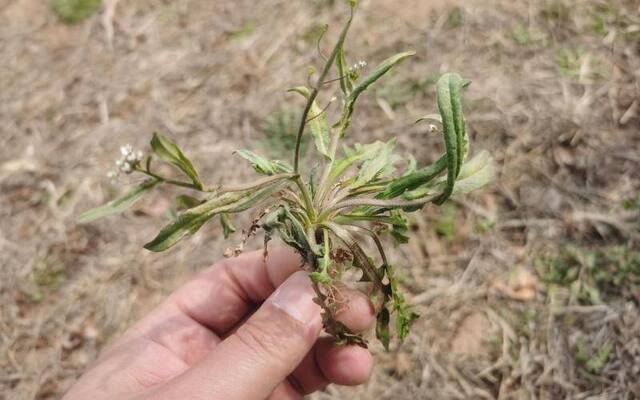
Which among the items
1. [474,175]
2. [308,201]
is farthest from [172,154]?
[474,175]

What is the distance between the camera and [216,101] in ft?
14.4

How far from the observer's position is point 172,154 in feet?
5.27

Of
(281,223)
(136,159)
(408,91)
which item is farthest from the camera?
(408,91)

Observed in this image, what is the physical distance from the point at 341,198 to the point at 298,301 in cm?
38

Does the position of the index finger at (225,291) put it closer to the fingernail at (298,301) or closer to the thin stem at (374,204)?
the fingernail at (298,301)

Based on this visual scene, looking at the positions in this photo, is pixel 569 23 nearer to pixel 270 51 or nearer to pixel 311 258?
pixel 270 51

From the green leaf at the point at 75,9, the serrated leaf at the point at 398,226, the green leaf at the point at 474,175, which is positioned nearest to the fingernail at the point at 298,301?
the serrated leaf at the point at 398,226

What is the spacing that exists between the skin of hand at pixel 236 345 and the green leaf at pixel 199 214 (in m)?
0.49

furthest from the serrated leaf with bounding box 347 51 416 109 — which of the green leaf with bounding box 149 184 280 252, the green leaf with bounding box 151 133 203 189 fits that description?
the green leaf with bounding box 151 133 203 189

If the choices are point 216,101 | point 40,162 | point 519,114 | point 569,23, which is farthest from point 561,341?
point 40,162

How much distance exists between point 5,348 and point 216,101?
208cm

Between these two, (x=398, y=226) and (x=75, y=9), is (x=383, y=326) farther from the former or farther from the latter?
(x=75, y=9)

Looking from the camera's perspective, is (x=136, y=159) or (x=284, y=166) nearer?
(x=136, y=159)

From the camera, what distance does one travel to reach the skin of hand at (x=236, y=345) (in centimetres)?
196
